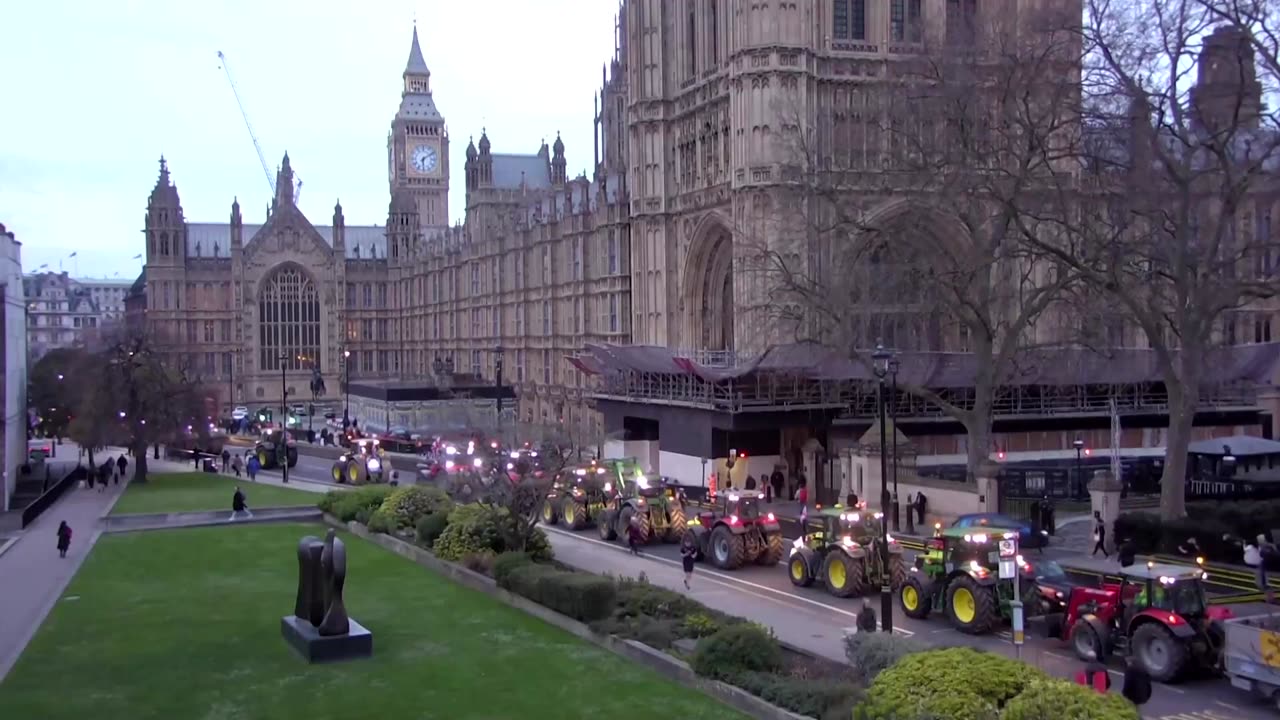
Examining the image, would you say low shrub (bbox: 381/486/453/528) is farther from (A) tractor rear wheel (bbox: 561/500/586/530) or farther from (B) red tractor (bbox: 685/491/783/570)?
(B) red tractor (bbox: 685/491/783/570)

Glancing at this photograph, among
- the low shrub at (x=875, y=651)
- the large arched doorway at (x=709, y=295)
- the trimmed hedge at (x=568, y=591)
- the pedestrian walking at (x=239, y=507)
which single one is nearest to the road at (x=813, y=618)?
the low shrub at (x=875, y=651)

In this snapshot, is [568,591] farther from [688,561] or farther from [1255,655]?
[1255,655]

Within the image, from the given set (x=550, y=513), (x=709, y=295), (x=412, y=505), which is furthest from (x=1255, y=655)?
(x=709, y=295)

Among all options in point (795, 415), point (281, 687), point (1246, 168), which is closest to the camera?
point (281, 687)

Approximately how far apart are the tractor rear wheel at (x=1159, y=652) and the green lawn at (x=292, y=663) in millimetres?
6994

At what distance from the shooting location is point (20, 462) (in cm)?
5462

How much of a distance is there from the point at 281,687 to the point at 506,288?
68.5 m

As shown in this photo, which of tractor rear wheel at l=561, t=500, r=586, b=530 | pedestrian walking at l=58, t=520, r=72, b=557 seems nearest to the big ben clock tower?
tractor rear wheel at l=561, t=500, r=586, b=530

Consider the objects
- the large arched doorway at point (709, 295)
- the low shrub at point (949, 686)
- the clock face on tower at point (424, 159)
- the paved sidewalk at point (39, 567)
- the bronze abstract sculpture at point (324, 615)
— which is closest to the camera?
the low shrub at point (949, 686)

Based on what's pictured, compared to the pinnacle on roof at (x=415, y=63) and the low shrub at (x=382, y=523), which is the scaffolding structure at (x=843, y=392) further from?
the pinnacle on roof at (x=415, y=63)

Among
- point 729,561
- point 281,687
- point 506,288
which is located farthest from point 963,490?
point 506,288

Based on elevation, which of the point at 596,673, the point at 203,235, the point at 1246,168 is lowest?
the point at 596,673

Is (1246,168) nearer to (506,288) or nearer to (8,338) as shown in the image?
(8,338)

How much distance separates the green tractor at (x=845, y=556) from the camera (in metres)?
25.2
